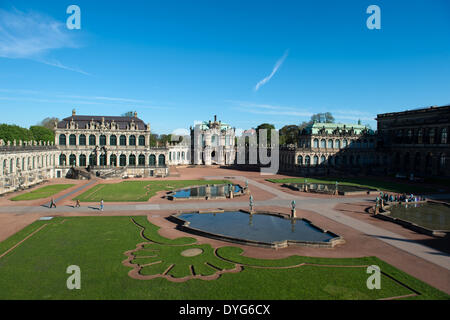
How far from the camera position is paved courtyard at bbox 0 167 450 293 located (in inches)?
981

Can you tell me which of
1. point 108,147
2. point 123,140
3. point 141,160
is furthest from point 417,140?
point 108,147

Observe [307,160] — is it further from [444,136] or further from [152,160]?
[152,160]

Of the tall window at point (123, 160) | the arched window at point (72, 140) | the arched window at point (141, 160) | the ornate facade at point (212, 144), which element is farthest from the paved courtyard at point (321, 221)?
the ornate facade at point (212, 144)

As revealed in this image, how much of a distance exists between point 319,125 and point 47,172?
80.6m

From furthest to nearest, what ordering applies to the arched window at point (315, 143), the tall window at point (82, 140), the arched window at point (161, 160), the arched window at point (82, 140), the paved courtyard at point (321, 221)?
the arched window at point (315, 143)
the arched window at point (161, 160)
the tall window at point (82, 140)
the arched window at point (82, 140)
the paved courtyard at point (321, 221)

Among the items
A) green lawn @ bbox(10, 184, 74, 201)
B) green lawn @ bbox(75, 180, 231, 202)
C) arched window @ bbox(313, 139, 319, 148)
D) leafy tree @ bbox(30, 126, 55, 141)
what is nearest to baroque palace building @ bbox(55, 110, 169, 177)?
green lawn @ bbox(75, 180, 231, 202)

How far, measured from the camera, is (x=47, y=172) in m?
76.8

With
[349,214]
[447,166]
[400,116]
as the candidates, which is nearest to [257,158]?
[400,116]

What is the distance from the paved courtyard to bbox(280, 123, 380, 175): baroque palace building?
38.0 m

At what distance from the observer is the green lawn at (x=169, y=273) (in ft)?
60.7

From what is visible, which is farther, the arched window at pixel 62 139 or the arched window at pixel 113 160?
the arched window at pixel 113 160

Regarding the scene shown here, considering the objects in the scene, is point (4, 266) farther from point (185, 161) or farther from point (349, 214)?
point (185, 161)

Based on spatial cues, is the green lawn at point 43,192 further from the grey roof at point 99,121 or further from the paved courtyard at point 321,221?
the grey roof at point 99,121

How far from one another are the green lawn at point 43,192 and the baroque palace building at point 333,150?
6494cm
